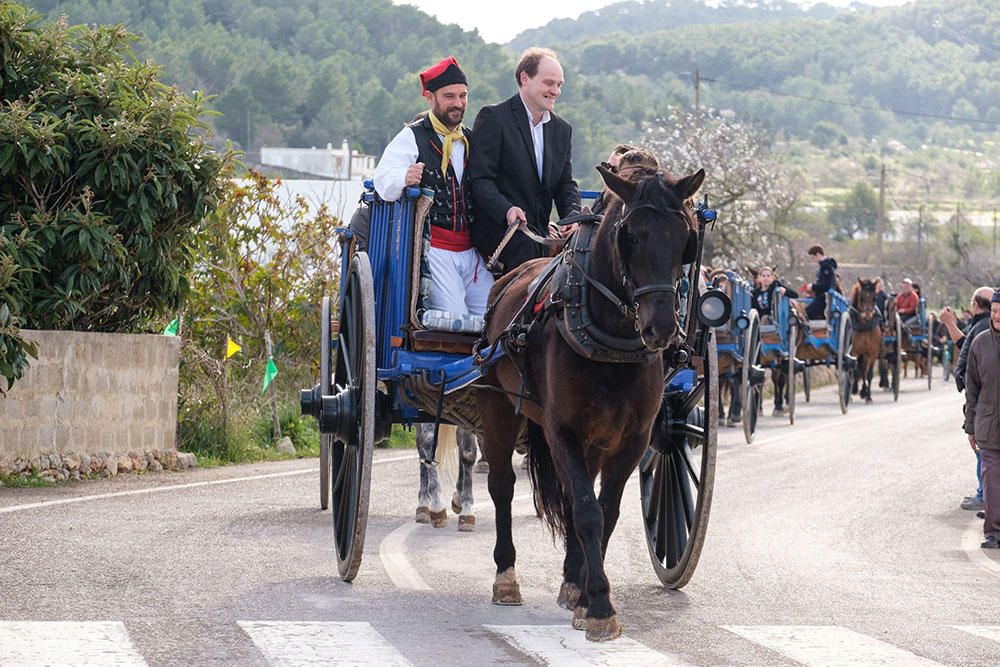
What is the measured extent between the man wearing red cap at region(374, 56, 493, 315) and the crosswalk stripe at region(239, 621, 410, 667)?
2.46 m

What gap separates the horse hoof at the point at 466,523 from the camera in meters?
11.4

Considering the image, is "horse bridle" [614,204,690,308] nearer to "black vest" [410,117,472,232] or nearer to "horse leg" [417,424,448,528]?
"black vest" [410,117,472,232]

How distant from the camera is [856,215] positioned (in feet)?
476

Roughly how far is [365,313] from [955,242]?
69360mm

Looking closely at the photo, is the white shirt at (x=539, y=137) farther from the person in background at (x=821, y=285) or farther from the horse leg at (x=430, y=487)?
the person in background at (x=821, y=285)

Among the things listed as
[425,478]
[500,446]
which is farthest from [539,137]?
[425,478]

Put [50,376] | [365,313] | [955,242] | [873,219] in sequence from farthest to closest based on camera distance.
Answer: [873,219] < [955,242] < [50,376] < [365,313]

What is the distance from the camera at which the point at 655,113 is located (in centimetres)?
13388

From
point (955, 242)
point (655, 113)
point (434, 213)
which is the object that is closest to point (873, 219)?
point (655, 113)

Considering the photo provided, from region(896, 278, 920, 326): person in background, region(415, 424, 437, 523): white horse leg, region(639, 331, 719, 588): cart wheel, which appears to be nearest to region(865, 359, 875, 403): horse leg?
region(896, 278, 920, 326): person in background

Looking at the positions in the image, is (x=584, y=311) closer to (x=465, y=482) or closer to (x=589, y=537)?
(x=589, y=537)

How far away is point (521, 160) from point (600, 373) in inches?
83.5

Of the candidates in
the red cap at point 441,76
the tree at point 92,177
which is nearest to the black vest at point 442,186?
the red cap at point 441,76

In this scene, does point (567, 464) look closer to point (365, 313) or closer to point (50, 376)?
point (365, 313)
